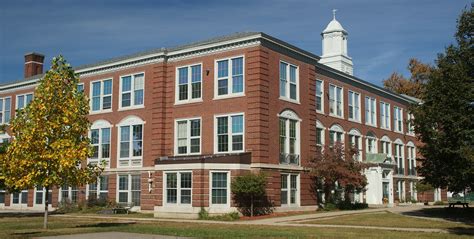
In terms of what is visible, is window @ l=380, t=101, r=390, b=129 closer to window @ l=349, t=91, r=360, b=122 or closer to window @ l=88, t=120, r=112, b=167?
window @ l=349, t=91, r=360, b=122

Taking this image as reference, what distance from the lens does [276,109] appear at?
36406mm

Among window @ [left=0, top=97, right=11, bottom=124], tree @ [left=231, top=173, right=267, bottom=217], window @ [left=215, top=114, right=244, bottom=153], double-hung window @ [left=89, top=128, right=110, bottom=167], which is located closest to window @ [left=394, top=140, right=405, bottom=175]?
window @ [left=215, top=114, right=244, bottom=153]

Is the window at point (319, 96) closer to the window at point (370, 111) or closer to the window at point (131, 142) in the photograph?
the window at point (370, 111)

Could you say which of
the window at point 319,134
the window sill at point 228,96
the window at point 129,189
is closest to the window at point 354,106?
the window at point 319,134

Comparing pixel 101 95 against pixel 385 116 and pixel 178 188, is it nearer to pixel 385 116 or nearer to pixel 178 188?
pixel 178 188

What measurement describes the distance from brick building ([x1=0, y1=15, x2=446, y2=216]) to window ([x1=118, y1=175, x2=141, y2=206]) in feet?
0.26

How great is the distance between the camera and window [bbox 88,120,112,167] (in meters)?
44.0

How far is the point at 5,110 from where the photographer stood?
53.7 meters

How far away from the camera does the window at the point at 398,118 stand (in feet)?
188

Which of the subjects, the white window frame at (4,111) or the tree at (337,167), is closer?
the tree at (337,167)

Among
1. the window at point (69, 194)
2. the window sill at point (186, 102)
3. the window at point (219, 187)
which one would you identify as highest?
the window sill at point (186, 102)

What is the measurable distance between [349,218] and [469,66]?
10558 millimetres

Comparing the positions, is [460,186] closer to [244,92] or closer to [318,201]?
[318,201]

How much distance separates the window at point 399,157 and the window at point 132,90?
2799 centimetres
